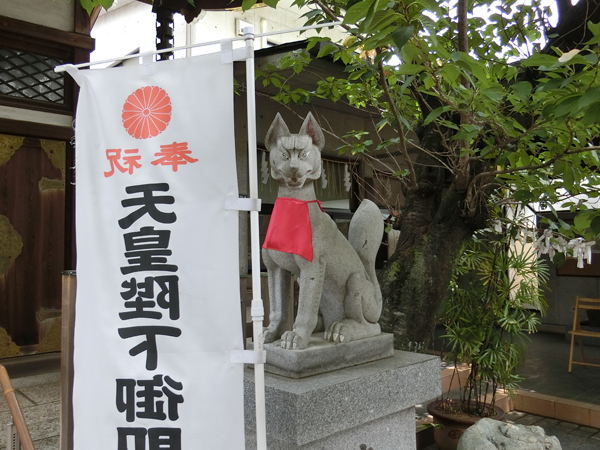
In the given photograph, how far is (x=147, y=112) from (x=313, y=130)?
1.17m

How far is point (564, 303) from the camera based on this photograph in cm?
1116

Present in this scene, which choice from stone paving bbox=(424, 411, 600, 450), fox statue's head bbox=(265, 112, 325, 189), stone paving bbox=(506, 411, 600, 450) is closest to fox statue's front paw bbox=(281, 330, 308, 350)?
fox statue's head bbox=(265, 112, 325, 189)

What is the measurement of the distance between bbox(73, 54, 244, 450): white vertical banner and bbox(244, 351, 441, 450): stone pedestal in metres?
0.53

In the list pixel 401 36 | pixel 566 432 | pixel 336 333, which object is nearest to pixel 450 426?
pixel 566 432

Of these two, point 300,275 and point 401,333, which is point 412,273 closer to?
point 401,333

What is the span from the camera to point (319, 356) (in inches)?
122

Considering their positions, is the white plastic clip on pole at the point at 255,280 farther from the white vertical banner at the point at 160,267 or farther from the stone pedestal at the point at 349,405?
the stone pedestal at the point at 349,405

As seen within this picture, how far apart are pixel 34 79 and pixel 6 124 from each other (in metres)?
0.81

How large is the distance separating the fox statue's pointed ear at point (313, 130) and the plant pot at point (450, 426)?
360 centimetres

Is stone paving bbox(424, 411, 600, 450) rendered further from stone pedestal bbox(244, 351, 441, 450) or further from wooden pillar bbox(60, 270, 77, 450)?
wooden pillar bbox(60, 270, 77, 450)

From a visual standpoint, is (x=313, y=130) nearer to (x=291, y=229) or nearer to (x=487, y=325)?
(x=291, y=229)

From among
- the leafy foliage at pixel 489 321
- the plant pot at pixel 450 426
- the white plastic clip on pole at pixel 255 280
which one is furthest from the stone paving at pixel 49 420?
the white plastic clip on pole at pixel 255 280

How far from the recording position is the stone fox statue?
10.4 feet

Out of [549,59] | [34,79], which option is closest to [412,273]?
[549,59]
